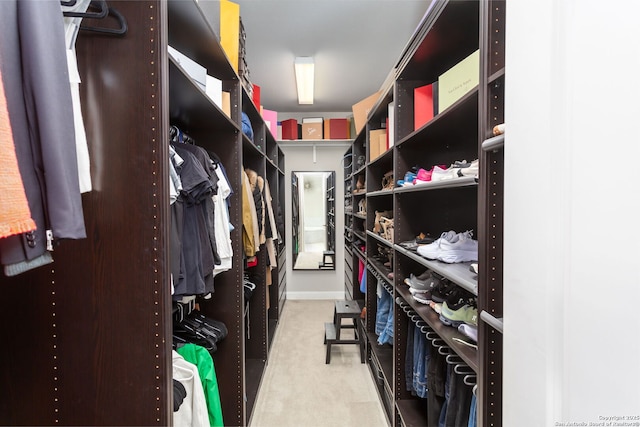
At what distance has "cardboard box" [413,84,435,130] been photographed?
163 centimetres

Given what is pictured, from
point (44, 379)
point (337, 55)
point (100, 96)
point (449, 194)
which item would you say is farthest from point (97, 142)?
point (337, 55)

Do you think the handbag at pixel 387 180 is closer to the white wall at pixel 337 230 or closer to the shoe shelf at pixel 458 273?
the shoe shelf at pixel 458 273

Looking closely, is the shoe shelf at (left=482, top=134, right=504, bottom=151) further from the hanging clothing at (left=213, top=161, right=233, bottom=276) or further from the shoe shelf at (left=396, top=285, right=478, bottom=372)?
the hanging clothing at (left=213, top=161, right=233, bottom=276)

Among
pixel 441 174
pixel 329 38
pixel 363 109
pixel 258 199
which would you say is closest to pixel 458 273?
pixel 441 174

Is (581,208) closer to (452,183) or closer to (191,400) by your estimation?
(452,183)

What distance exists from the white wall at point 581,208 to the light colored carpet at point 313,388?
Result: 171 cm

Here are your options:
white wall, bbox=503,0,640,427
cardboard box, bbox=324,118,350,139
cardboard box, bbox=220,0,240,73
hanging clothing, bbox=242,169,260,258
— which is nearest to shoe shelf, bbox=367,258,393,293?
hanging clothing, bbox=242,169,260,258

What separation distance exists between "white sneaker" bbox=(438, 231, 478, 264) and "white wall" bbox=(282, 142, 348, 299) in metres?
3.46

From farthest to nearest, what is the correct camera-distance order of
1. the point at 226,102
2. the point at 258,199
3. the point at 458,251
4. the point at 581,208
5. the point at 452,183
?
1. the point at 258,199
2. the point at 226,102
3. the point at 458,251
4. the point at 452,183
5. the point at 581,208

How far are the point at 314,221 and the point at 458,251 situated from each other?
3.52 metres

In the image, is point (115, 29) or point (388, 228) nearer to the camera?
point (115, 29)

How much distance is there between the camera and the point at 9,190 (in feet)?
1.46

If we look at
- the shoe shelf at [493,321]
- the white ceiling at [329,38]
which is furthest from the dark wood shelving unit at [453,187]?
the white ceiling at [329,38]

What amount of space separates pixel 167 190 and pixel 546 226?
94cm
